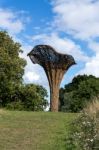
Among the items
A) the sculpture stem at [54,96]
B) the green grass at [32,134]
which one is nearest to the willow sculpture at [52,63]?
the sculpture stem at [54,96]

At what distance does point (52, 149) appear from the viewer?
1316 cm

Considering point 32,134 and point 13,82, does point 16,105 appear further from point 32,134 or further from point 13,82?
point 32,134

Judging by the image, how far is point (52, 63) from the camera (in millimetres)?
46375

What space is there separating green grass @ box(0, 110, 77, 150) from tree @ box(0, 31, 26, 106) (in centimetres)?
2903

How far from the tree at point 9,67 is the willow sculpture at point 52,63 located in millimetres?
3929

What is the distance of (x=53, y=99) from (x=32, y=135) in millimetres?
31040

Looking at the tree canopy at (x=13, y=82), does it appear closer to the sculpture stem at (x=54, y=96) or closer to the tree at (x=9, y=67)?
the tree at (x=9, y=67)

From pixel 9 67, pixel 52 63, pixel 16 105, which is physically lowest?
pixel 16 105

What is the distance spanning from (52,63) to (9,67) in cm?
585

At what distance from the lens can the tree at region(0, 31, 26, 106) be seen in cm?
4994

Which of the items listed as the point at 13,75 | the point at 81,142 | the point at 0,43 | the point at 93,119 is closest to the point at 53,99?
the point at 13,75

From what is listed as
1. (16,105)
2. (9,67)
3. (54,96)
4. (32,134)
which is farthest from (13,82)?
(32,134)

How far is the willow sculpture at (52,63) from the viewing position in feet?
152

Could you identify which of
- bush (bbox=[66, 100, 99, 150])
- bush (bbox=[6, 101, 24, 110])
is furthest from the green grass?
bush (bbox=[6, 101, 24, 110])
